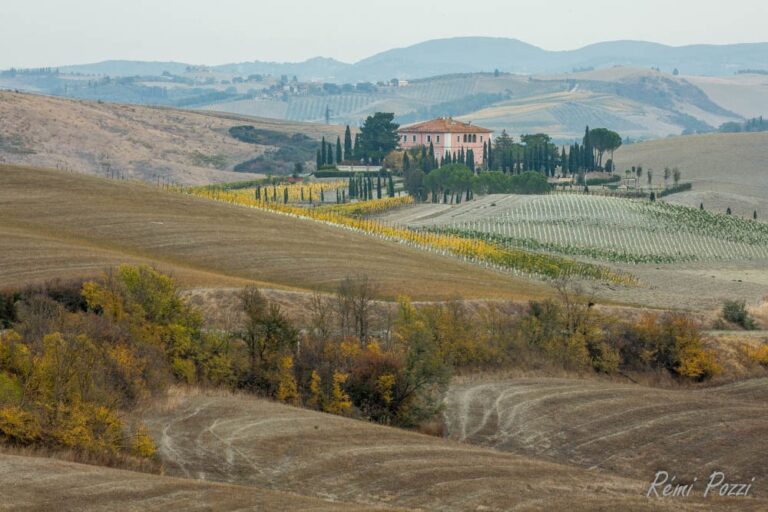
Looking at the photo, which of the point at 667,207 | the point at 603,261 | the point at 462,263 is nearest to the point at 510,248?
the point at 603,261

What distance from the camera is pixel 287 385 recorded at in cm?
5206

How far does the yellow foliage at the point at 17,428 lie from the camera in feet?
127

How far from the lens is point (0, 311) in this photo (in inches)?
2470

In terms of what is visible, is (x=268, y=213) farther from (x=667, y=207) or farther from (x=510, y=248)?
(x=667, y=207)

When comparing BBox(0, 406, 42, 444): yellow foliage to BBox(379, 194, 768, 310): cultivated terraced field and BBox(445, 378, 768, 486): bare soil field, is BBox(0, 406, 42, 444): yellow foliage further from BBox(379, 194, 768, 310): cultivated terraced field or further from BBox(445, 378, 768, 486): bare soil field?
BBox(379, 194, 768, 310): cultivated terraced field

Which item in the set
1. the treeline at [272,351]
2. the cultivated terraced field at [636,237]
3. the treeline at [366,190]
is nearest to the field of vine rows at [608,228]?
the cultivated terraced field at [636,237]

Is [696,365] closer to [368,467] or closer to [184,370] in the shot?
[184,370]

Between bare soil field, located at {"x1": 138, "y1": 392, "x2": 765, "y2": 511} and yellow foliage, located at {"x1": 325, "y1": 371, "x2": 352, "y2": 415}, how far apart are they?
498 cm

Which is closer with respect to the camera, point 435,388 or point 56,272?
point 435,388

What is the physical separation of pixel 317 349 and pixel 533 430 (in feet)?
37.0

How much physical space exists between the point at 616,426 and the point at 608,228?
88.2 metres

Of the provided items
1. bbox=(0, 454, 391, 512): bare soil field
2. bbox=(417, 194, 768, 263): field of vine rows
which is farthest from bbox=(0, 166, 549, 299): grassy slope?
bbox=(0, 454, 391, 512): bare soil field

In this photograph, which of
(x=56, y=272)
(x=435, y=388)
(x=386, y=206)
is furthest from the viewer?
(x=386, y=206)
